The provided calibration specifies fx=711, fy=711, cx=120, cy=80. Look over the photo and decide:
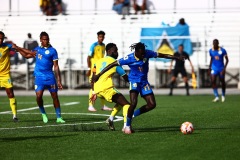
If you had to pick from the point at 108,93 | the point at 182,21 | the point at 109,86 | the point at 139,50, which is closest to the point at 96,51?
the point at 109,86

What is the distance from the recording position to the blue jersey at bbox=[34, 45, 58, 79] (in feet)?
58.4

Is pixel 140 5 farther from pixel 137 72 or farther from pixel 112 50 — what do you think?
pixel 137 72

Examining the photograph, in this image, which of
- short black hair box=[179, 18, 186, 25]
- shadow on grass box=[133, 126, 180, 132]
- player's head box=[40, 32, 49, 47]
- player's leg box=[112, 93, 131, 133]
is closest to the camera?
shadow on grass box=[133, 126, 180, 132]

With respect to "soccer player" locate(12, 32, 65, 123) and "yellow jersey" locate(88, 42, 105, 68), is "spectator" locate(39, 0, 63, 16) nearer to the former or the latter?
"yellow jersey" locate(88, 42, 105, 68)

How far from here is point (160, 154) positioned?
1120 cm

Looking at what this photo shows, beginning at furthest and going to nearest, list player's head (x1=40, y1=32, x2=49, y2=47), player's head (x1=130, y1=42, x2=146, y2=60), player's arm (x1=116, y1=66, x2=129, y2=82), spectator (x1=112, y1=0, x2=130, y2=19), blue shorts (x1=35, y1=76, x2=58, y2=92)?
spectator (x1=112, y1=0, x2=130, y2=19)
blue shorts (x1=35, y1=76, x2=58, y2=92)
player's head (x1=40, y1=32, x2=49, y2=47)
player's arm (x1=116, y1=66, x2=129, y2=82)
player's head (x1=130, y1=42, x2=146, y2=60)

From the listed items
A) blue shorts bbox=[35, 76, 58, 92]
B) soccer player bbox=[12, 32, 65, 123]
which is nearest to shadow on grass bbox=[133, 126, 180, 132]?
soccer player bbox=[12, 32, 65, 123]

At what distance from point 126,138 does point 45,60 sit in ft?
16.3

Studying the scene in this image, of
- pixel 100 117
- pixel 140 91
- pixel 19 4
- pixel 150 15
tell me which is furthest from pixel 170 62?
pixel 140 91

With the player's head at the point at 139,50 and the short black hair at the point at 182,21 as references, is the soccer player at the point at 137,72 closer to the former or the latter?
the player's head at the point at 139,50

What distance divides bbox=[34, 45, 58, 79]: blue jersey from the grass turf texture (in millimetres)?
1262

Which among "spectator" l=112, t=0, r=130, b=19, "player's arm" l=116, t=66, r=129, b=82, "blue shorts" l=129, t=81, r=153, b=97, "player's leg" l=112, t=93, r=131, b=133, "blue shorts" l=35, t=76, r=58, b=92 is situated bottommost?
"player's leg" l=112, t=93, r=131, b=133

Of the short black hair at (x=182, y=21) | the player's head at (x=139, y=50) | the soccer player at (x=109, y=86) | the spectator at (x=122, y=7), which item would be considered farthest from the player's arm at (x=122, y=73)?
the spectator at (x=122, y=7)

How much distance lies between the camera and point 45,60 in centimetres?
1783
